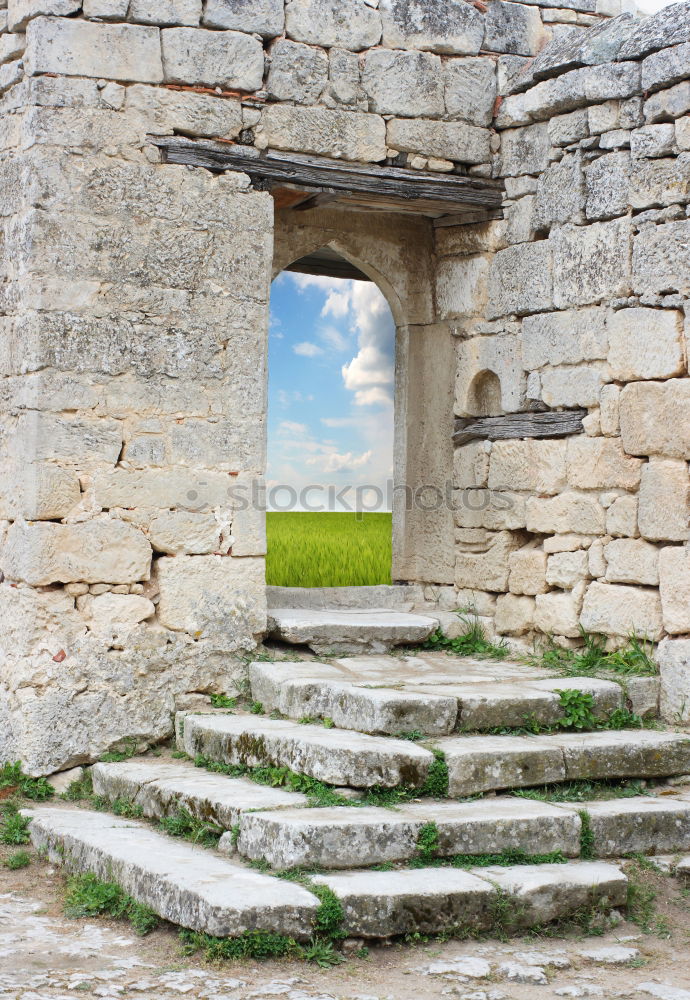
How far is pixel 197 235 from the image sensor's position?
659cm

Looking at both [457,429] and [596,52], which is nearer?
[596,52]

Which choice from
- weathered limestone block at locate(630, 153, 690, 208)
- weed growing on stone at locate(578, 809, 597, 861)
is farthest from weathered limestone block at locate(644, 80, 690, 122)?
weed growing on stone at locate(578, 809, 597, 861)

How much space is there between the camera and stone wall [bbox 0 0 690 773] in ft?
20.5

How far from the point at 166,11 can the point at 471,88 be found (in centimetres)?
185

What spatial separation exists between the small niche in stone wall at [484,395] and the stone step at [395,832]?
298 cm

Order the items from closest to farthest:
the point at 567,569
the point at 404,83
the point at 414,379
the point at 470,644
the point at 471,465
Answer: the point at 567,569, the point at 404,83, the point at 470,644, the point at 471,465, the point at 414,379

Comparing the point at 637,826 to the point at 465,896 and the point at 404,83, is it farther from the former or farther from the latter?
the point at 404,83

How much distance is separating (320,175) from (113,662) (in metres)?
2.91

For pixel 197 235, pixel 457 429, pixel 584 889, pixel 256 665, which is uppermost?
pixel 197 235

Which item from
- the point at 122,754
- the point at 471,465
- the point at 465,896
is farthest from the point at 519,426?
the point at 465,896

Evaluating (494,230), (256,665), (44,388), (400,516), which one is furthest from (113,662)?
(494,230)

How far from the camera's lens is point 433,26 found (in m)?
7.04

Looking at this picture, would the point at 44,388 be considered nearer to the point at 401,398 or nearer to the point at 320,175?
the point at 320,175

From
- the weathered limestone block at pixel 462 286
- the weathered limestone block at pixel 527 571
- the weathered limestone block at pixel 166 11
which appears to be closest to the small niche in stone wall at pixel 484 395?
the weathered limestone block at pixel 462 286
